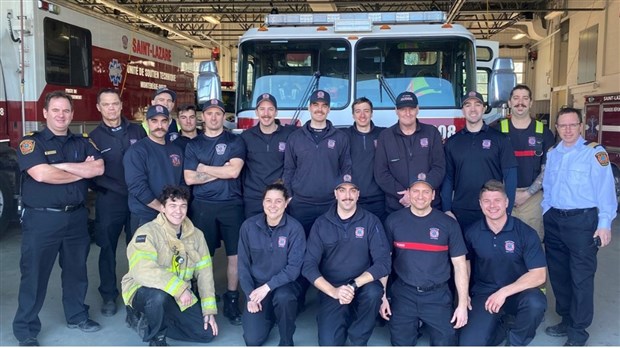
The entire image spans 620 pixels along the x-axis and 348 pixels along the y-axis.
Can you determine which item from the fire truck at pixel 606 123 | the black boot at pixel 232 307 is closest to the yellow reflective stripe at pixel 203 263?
the black boot at pixel 232 307

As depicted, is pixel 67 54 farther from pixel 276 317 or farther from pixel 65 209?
pixel 276 317

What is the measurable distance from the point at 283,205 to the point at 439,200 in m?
1.27

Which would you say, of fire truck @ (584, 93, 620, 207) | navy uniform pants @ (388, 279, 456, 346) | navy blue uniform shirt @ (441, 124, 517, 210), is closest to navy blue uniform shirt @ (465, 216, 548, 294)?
navy uniform pants @ (388, 279, 456, 346)

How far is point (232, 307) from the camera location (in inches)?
168

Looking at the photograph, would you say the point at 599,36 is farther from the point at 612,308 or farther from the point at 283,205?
the point at 283,205

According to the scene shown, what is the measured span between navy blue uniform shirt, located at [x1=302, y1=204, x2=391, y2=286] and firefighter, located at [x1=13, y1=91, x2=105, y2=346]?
1686mm

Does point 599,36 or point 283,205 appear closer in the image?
point 283,205

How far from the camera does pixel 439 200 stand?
167 inches

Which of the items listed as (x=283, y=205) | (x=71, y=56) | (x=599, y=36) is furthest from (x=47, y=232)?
(x=599, y=36)

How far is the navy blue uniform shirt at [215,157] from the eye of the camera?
14.0ft

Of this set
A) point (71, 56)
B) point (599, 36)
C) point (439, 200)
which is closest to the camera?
point (439, 200)

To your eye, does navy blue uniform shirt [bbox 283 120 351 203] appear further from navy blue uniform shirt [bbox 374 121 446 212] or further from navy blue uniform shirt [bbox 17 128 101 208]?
navy blue uniform shirt [bbox 17 128 101 208]

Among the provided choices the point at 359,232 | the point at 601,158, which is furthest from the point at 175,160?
the point at 601,158

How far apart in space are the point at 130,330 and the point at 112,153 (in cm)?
138
